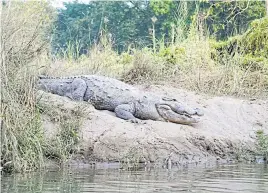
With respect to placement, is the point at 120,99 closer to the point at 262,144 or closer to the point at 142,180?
the point at 262,144

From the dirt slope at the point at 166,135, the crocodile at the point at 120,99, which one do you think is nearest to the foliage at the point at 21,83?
the dirt slope at the point at 166,135

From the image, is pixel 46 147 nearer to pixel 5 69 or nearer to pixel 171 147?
pixel 5 69

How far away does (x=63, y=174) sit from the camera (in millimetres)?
6945

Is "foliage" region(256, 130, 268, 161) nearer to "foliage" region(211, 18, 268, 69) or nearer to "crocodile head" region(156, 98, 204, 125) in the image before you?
"crocodile head" region(156, 98, 204, 125)

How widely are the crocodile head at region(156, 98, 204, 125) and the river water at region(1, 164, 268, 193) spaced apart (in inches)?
79.6

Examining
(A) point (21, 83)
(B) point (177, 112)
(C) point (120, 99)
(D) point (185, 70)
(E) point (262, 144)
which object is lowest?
(E) point (262, 144)

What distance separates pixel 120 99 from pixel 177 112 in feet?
3.42

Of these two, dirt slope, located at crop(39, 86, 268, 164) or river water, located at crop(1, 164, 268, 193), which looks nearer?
river water, located at crop(1, 164, 268, 193)

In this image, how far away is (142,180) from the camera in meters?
6.53

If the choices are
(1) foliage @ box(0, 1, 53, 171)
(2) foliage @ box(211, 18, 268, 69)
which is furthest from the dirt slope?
(2) foliage @ box(211, 18, 268, 69)

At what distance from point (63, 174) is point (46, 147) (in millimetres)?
773

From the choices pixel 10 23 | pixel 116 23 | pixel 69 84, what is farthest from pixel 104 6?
pixel 10 23

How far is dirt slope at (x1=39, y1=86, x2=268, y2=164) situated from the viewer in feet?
27.0

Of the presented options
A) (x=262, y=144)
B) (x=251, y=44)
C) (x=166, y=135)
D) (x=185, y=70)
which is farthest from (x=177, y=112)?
(x=251, y=44)
